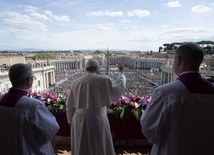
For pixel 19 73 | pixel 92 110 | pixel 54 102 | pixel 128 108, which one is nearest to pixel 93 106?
pixel 92 110

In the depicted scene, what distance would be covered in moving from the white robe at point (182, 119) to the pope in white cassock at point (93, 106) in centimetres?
92

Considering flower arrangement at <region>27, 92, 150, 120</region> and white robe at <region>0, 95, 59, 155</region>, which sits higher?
white robe at <region>0, 95, 59, 155</region>

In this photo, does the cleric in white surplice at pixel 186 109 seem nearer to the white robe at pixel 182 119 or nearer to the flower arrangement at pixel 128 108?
the white robe at pixel 182 119

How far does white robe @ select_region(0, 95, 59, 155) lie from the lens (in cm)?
146

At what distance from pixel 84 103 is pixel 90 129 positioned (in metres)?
0.32

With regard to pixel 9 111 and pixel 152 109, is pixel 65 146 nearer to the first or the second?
pixel 9 111

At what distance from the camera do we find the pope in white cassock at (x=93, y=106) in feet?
7.20

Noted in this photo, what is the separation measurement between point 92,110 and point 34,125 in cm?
86

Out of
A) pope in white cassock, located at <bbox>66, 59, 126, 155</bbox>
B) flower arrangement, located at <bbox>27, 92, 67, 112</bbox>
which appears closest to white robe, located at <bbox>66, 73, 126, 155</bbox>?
pope in white cassock, located at <bbox>66, 59, 126, 155</bbox>

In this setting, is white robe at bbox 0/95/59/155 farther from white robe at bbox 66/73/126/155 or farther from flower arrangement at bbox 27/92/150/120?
flower arrangement at bbox 27/92/150/120

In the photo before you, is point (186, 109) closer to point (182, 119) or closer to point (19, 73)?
point (182, 119)

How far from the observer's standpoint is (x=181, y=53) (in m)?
1.27

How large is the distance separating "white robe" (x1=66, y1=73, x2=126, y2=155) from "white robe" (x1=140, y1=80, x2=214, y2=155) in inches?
36.0

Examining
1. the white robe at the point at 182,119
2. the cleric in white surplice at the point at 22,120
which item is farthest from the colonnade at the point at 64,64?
the white robe at the point at 182,119
